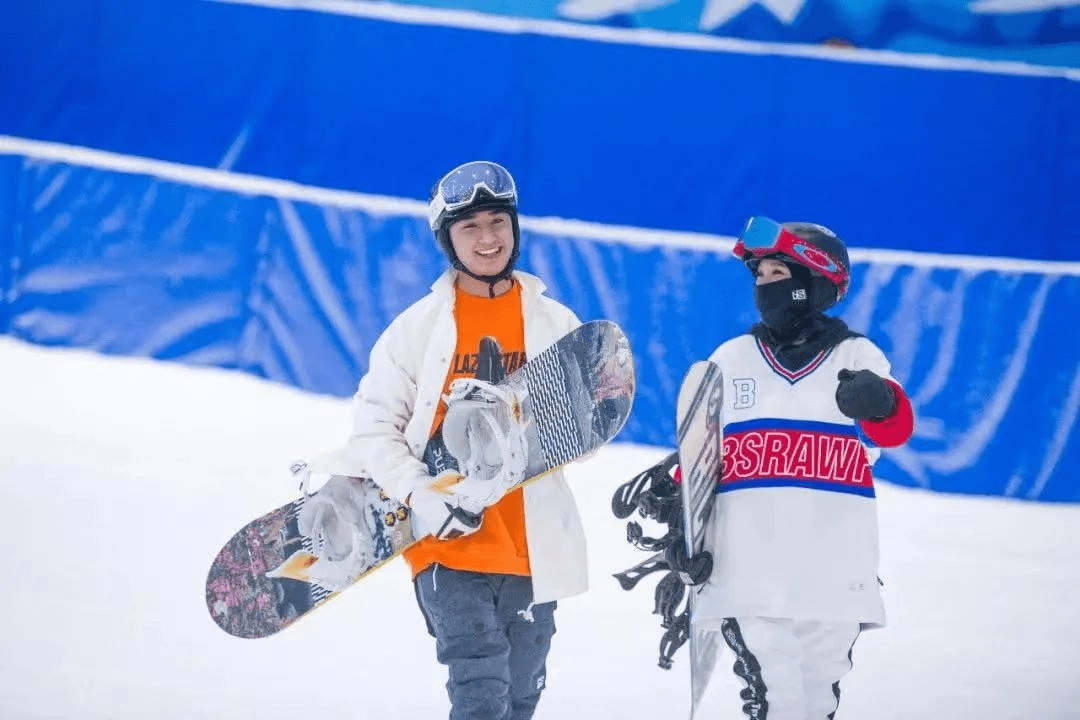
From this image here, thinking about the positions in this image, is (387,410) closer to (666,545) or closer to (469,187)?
(469,187)

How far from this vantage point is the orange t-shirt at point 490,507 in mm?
3438

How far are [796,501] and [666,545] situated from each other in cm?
33

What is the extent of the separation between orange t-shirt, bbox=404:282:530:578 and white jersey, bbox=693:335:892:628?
1.52ft

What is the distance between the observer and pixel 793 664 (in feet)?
11.1

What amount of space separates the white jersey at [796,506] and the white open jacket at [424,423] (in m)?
0.34

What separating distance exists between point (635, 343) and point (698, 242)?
638 mm

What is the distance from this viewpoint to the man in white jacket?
338 cm

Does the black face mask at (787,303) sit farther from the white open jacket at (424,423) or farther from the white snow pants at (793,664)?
the white snow pants at (793,664)

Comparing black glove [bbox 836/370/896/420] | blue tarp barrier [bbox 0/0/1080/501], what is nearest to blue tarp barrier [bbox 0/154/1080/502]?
blue tarp barrier [bbox 0/0/1080/501]

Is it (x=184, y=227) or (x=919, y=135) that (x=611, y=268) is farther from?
(x=184, y=227)

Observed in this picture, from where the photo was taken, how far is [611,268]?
8.05 m

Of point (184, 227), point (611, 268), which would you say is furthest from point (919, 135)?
point (184, 227)

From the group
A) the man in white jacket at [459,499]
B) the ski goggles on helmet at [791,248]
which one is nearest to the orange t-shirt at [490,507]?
the man in white jacket at [459,499]

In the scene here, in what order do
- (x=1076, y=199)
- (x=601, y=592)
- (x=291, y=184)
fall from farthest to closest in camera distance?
(x=291, y=184), (x=1076, y=199), (x=601, y=592)
